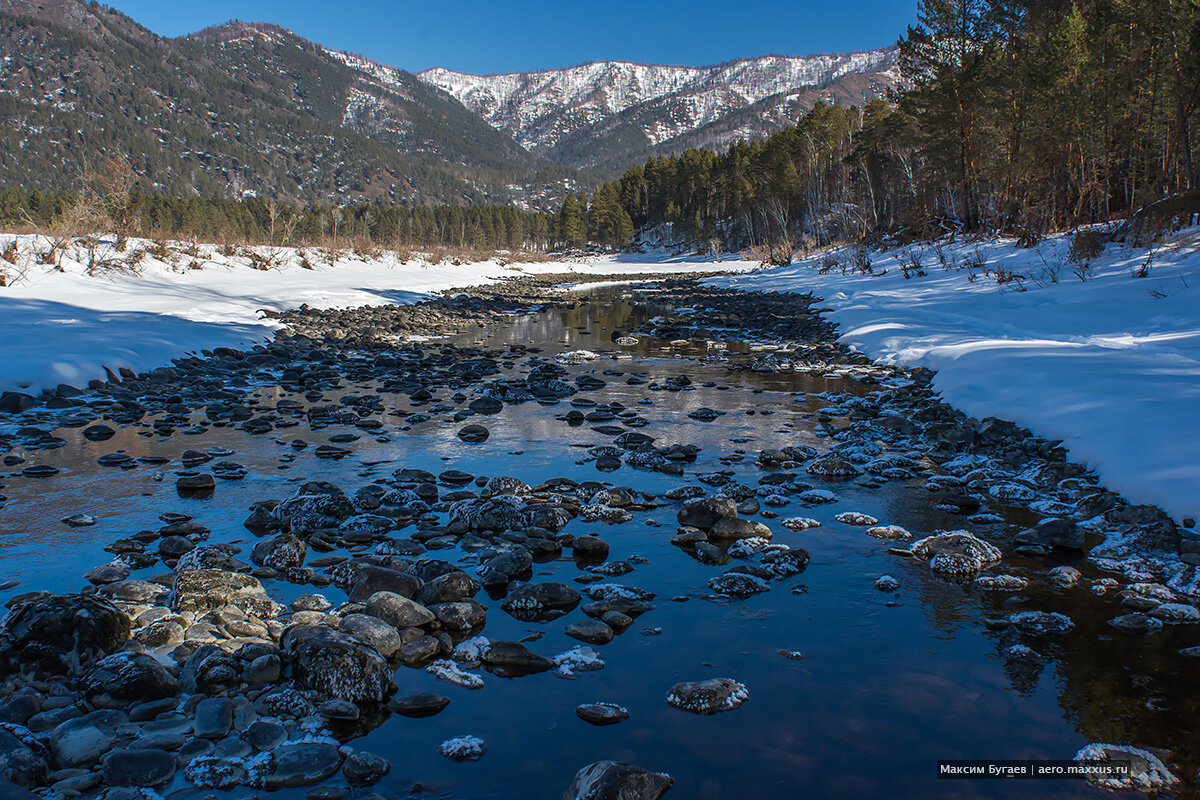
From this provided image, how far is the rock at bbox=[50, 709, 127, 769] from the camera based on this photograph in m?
2.87

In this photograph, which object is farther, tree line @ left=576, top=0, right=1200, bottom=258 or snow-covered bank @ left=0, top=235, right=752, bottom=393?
tree line @ left=576, top=0, right=1200, bottom=258

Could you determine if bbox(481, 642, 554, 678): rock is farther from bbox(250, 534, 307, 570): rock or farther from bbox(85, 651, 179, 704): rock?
bbox(250, 534, 307, 570): rock

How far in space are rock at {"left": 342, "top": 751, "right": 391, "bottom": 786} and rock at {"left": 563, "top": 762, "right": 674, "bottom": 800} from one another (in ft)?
2.72

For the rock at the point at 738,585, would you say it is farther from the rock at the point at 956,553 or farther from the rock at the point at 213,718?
the rock at the point at 213,718

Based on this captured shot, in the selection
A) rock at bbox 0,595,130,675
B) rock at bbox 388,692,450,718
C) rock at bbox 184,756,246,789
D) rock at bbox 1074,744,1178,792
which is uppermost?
rock at bbox 0,595,130,675

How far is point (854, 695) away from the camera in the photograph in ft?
11.5

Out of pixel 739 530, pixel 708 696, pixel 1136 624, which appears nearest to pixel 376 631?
pixel 708 696

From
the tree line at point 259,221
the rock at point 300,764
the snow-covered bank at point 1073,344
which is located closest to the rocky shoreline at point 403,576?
the rock at point 300,764

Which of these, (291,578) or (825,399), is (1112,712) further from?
(825,399)

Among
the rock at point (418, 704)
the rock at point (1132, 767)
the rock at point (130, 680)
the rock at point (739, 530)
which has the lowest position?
the rock at point (1132, 767)

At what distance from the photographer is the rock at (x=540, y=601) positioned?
173 inches

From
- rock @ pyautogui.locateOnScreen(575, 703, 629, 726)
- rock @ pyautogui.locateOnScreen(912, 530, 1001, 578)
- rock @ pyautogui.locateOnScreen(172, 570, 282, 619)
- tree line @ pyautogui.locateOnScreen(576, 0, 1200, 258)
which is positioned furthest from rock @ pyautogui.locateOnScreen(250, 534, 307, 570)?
tree line @ pyautogui.locateOnScreen(576, 0, 1200, 258)

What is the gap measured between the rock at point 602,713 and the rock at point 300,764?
1.14 m

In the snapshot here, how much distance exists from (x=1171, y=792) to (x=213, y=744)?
4.14 metres
